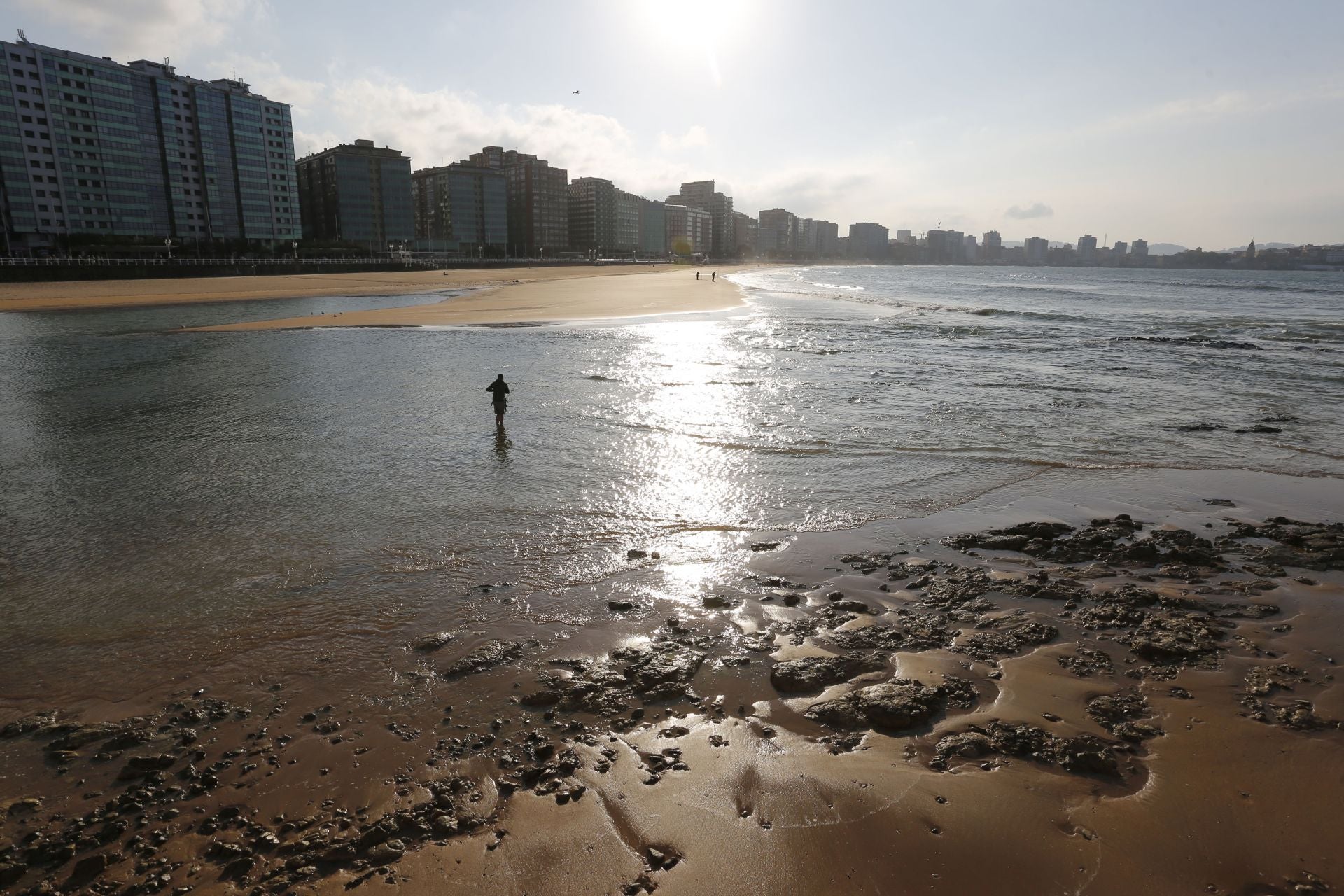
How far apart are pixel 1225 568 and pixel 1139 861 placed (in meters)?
4.96

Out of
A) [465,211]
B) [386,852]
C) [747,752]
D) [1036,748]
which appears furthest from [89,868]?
[465,211]

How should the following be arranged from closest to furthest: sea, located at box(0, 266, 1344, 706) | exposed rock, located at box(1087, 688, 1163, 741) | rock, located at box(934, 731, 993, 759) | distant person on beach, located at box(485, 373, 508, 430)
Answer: rock, located at box(934, 731, 993, 759) < exposed rock, located at box(1087, 688, 1163, 741) < sea, located at box(0, 266, 1344, 706) < distant person on beach, located at box(485, 373, 508, 430)

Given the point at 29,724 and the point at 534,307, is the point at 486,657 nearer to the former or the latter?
the point at 29,724

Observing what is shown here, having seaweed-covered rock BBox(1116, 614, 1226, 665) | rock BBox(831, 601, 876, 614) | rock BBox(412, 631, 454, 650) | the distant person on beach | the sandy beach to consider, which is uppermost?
the sandy beach

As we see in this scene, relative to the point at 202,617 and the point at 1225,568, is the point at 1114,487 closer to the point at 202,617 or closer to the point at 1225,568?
the point at 1225,568

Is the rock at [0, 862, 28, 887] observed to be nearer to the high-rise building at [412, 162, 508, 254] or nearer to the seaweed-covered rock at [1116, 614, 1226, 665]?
the seaweed-covered rock at [1116, 614, 1226, 665]

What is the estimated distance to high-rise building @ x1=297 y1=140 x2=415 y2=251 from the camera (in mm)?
154125

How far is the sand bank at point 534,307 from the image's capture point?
36844 millimetres

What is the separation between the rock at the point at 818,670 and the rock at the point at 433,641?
2.65 meters

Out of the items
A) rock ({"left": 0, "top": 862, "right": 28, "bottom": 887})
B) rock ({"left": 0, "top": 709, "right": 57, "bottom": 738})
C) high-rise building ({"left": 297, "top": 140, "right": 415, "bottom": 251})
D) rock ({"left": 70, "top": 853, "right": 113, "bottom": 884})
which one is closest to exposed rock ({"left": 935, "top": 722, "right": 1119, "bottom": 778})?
rock ({"left": 70, "top": 853, "right": 113, "bottom": 884})

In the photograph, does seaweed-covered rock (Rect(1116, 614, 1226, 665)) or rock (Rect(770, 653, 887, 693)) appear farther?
seaweed-covered rock (Rect(1116, 614, 1226, 665))

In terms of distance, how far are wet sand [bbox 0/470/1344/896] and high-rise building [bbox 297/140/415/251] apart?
166 m

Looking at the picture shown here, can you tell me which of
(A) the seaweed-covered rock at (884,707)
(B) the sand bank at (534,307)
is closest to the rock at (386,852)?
(A) the seaweed-covered rock at (884,707)

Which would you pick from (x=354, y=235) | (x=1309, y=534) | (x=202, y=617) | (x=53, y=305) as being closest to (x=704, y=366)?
(x=1309, y=534)
